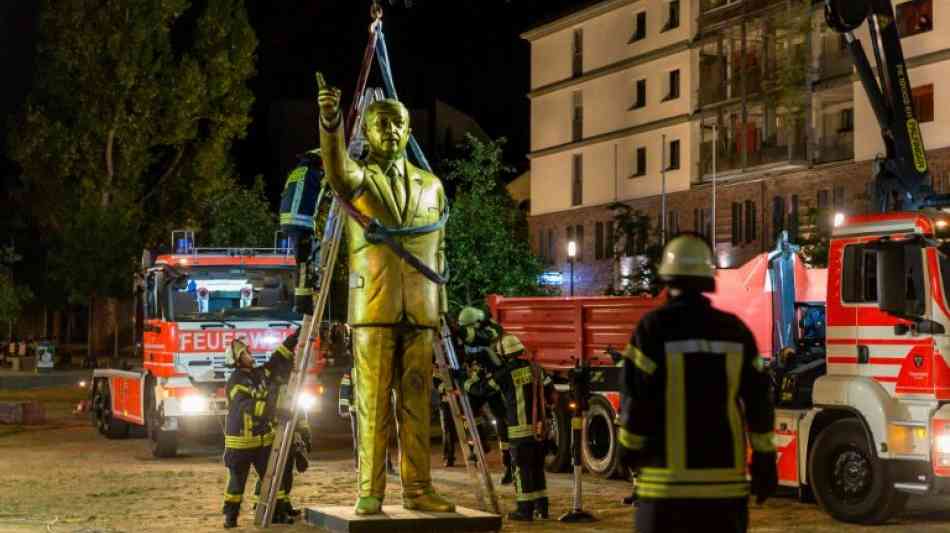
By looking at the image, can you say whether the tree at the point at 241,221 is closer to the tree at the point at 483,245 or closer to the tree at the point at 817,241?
the tree at the point at 483,245

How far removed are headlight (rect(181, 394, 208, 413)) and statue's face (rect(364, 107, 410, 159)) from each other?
9.62 m

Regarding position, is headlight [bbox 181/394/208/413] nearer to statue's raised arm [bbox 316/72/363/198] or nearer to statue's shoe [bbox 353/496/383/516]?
statue's shoe [bbox 353/496/383/516]

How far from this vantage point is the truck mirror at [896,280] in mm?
12891

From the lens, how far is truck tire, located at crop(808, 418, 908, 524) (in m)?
13.5

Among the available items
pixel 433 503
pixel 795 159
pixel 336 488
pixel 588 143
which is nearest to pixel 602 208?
pixel 588 143

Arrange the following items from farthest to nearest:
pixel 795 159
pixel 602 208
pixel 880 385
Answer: pixel 602 208, pixel 795 159, pixel 880 385

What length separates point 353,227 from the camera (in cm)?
1173

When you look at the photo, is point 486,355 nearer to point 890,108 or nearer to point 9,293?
point 890,108

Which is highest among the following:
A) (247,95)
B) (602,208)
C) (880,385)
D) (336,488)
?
(247,95)

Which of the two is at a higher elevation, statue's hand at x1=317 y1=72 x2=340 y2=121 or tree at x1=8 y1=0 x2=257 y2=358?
tree at x1=8 y1=0 x2=257 y2=358

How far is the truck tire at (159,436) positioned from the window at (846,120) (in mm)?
31620

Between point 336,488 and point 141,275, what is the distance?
663 centimetres

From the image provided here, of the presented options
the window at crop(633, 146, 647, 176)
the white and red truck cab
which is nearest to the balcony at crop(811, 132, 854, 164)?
the window at crop(633, 146, 647, 176)

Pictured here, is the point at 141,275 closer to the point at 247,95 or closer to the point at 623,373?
the point at 623,373
